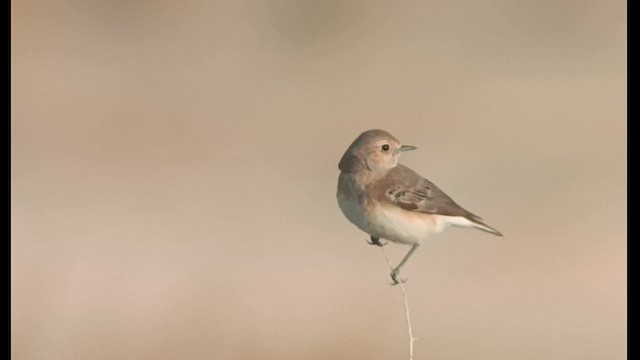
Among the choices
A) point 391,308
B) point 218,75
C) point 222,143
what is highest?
point 218,75

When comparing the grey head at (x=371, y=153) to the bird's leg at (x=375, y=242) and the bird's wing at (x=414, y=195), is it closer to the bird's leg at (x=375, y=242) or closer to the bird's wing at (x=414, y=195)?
the bird's wing at (x=414, y=195)

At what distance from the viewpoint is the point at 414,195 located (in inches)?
193

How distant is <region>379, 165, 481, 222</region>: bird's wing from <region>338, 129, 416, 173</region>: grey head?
5 cm

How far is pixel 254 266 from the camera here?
909 centimetres

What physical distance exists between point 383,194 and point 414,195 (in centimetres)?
13

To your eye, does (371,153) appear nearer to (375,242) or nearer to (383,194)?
(383,194)

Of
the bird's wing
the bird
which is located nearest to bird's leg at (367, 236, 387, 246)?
the bird

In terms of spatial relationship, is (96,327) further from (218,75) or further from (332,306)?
(218,75)

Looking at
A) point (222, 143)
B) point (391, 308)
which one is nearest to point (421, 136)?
point (222, 143)

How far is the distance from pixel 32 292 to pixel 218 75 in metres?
7.46

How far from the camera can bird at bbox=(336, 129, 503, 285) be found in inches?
188

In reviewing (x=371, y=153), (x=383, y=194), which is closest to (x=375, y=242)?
(x=383, y=194)

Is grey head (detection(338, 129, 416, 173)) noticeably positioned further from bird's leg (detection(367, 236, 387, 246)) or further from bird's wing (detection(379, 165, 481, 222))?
bird's leg (detection(367, 236, 387, 246))

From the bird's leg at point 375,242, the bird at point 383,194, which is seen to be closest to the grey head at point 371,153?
the bird at point 383,194
